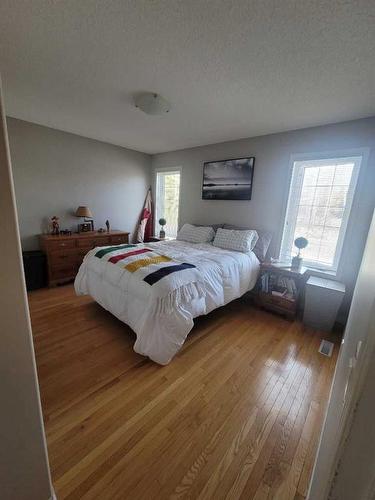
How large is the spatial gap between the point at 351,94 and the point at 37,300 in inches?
160

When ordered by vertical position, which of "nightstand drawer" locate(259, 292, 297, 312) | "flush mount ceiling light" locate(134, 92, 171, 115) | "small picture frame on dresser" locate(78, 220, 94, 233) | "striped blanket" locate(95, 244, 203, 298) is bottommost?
"nightstand drawer" locate(259, 292, 297, 312)

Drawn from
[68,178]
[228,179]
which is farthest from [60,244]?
[228,179]

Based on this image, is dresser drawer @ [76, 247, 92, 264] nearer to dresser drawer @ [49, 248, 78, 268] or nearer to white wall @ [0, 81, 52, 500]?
dresser drawer @ [49, 248, 78, 268]

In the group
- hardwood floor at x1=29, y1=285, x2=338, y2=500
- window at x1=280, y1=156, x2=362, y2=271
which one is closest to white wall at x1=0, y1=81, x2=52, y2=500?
hardwood floor at x1=29, y1=285, x2=338, y2=500

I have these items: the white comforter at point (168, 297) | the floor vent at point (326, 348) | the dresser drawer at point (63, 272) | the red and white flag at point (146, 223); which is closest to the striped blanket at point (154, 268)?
the white comforter at point (168, 297)

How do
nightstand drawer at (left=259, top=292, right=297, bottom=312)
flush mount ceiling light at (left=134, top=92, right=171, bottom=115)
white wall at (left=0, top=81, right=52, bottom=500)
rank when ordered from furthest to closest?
nightstand drawer at (left=259, top=292, right=297, bottom=312) → flush mount ceiling light at (left=134, top=92, right=171, bottom=115) → white wall at (left=0, top=81, right=52, bottom=500)

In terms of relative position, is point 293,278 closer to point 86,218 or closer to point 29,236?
point 86,218

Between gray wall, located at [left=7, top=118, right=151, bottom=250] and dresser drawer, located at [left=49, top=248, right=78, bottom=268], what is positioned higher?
gray wall, located at [left=7, top=118, right=151, bottom=250]

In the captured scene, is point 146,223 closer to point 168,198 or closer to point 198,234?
point 168,198

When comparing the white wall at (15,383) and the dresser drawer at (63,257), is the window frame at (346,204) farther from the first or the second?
the dresser drawer at (63,257)

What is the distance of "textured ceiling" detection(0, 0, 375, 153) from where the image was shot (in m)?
1.14

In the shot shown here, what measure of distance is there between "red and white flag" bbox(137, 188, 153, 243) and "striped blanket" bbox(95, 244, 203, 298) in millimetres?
2039

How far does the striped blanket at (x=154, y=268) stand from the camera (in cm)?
179

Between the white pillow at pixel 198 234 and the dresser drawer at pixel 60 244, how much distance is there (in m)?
1.72
